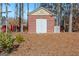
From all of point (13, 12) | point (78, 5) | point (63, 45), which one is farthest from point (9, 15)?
point (63, 45)

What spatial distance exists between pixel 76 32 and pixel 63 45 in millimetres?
412

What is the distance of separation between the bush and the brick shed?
0.31 meters

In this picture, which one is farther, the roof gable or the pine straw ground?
the pine straw ground

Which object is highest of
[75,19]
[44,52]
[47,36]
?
[75,19]

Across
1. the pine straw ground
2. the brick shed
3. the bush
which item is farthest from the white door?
the bush

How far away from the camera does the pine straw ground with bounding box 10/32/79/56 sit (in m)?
3.54

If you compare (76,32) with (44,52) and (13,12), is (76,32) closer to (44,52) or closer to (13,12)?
(44,52)

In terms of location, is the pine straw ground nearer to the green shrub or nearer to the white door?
the green shrub

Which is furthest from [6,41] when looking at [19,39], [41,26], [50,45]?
[50,45]

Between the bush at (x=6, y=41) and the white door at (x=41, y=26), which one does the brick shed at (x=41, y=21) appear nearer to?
the white door at (x=41, y=26)

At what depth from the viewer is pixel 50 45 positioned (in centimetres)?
371

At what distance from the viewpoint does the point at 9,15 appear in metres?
2.89

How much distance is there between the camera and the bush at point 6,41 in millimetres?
3239

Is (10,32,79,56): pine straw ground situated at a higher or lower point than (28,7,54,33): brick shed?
lower
